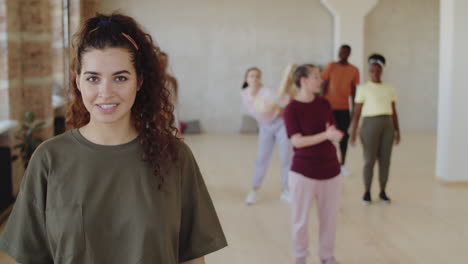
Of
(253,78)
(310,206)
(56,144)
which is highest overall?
(253,78)

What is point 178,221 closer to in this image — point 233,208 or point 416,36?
point 233,208

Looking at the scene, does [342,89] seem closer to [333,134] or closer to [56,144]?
[333,134]

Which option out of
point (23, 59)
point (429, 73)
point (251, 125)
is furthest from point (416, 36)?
point (23, 59)

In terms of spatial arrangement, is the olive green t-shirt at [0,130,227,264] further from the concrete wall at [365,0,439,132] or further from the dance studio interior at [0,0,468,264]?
the concrete wall at [365,0,439,132]

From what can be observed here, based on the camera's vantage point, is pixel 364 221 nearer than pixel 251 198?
Yes

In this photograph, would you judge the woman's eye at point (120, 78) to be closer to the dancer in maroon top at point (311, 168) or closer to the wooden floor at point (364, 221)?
the dancer in maroon top at point (311, 168)

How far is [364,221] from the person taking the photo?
18.8 feet

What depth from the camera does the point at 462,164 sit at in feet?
24.3

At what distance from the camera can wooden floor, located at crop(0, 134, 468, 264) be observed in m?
4.79

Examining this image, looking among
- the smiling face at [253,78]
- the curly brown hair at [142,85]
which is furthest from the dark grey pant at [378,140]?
the curly brown hair at [142,85]

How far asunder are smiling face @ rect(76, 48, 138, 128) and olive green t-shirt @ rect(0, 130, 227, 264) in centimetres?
10

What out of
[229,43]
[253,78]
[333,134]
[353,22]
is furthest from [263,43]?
[333,134]

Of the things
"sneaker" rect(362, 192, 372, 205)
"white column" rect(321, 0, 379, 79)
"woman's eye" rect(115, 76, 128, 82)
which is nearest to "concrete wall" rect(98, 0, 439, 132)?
"white column" rect(321, 0, 379, 79)

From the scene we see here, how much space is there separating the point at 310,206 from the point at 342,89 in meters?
4.12
